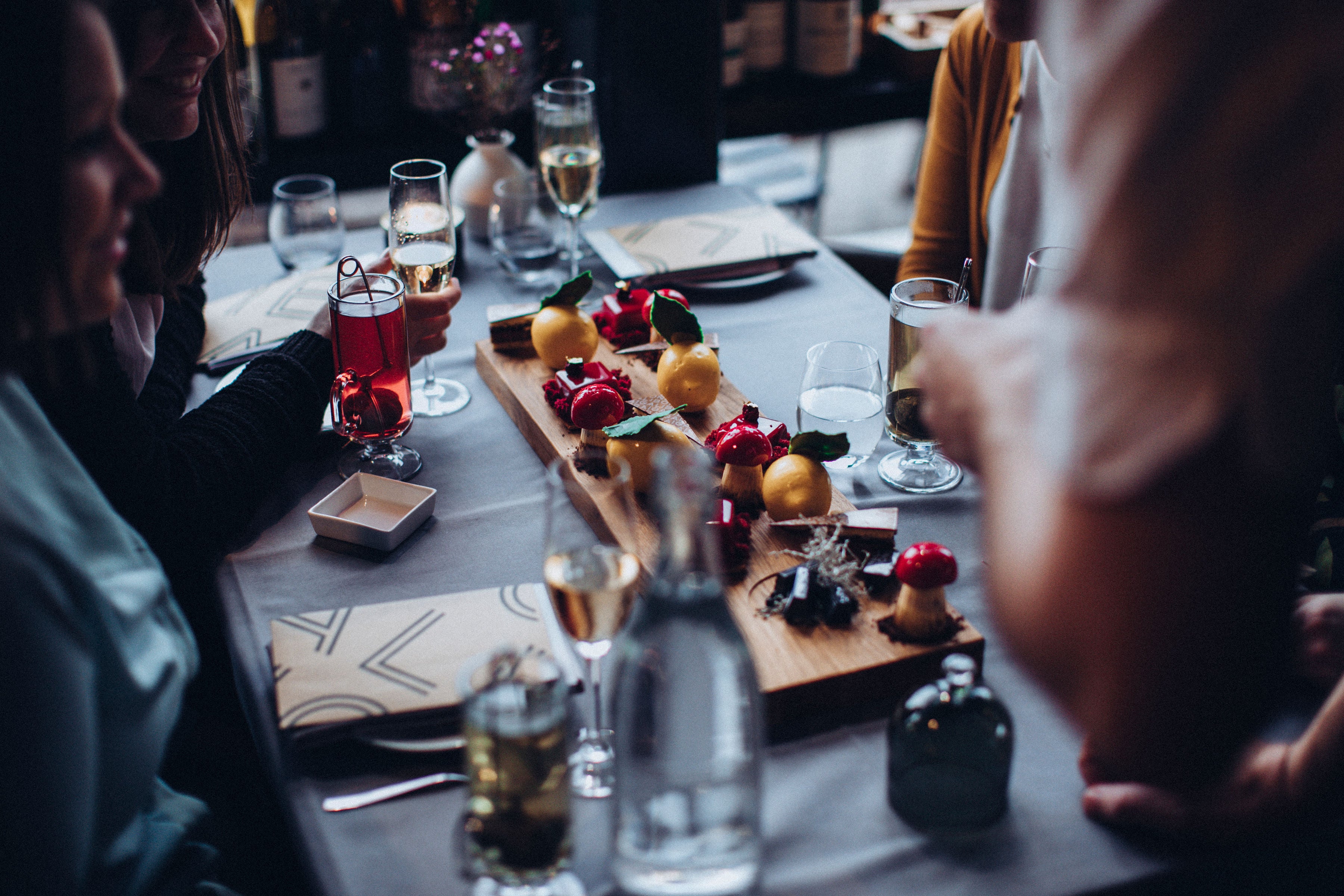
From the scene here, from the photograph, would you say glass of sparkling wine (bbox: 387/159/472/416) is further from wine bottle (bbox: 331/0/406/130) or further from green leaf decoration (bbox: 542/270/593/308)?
wine bottle (bbox: 331/0/406/130)

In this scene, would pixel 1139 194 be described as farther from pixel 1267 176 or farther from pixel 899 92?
pixel 899 92

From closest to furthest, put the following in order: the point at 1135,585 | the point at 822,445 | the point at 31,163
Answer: the point at 1135,585
the point at 31,163
the point at 822,445

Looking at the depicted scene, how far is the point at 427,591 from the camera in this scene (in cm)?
94

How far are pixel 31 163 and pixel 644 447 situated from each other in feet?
1.74

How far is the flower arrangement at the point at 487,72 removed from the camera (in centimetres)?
160

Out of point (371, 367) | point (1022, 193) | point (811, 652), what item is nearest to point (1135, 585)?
point (811, 652)

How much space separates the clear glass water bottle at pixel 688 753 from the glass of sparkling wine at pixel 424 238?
0.67 meters

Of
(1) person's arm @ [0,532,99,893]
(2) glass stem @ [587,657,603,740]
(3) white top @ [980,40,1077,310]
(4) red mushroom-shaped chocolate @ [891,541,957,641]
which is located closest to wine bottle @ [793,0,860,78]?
(3) white top @ [980,40,1077,310]

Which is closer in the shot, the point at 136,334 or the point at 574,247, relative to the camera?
the point at 136,334

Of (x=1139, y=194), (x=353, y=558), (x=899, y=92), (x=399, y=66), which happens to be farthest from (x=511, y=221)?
(x=899, y=92)

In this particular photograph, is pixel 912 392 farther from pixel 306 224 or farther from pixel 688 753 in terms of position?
pixel 306 224

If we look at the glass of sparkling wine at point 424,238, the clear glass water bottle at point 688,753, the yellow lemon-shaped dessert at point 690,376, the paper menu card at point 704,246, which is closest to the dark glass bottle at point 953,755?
the clear glass water bottle at point 688,753

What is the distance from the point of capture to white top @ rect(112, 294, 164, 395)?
1090 millimetres

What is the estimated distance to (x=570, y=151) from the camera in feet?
4.90
